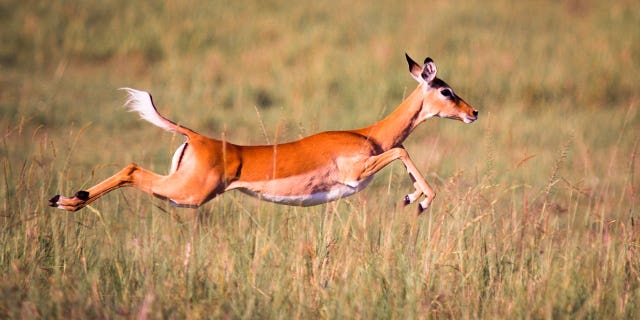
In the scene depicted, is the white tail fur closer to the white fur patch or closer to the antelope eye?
the white fur patch

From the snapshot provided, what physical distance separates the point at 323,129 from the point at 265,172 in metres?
5.87

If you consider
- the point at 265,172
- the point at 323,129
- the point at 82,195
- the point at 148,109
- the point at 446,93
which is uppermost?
the point at 323,129

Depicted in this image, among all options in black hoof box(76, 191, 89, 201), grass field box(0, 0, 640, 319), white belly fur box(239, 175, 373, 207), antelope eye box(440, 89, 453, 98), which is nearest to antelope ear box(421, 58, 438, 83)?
antelope eye box(440, 89, 453, 98)

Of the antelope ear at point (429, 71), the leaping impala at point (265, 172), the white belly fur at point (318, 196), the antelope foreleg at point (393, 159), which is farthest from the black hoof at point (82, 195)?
the antelope ear at point (429, 71)

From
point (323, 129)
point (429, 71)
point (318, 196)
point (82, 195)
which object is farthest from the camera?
point (323, 129)

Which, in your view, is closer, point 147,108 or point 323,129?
point 147,108

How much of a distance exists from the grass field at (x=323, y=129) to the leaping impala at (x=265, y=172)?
563 mm

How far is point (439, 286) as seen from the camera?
4.53 m

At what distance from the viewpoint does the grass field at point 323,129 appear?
438cm

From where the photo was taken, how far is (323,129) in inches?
373

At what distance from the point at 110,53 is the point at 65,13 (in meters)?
1.38

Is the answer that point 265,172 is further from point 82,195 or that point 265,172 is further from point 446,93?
point 446,93

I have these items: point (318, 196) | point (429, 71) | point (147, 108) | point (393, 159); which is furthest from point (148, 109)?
point (429, 71)

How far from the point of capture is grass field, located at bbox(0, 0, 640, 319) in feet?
14.4
